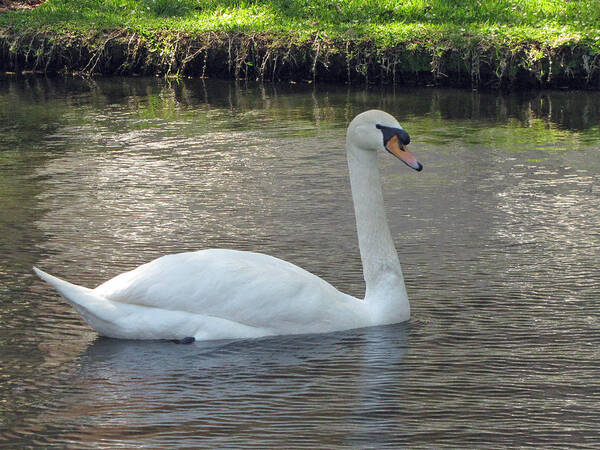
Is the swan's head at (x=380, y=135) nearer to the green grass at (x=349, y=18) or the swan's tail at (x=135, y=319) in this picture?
the swan's tail at (x=135, y=319)

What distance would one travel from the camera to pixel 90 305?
561cm

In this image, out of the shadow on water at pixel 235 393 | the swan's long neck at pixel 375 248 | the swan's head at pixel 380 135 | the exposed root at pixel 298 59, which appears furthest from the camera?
the exposed root at pixel 298 59

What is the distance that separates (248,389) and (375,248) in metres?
1.38

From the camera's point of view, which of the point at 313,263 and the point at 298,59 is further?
the point at 298,59

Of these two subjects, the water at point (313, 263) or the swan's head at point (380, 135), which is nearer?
the water at point (313, 263)

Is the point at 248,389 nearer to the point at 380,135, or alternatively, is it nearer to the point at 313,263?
the point at 380,135

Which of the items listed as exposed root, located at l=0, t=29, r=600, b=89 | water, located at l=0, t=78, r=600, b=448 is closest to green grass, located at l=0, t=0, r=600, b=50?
exposed root, located at l=0, t=29, r=600, b=89

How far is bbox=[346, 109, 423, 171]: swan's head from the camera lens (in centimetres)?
584

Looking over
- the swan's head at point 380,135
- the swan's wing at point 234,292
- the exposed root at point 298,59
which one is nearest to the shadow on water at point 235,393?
the swan's wing at point 234,292

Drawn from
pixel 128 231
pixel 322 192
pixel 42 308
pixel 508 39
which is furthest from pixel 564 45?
pixel 42 308

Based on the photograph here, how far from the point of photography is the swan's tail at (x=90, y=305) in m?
5.59

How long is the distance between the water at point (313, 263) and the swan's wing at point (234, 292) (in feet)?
0.51

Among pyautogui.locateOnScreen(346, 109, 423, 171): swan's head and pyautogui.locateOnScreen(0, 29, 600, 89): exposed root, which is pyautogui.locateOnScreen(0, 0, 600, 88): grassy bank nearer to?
pyautogui.locateOnScreen(0, 29, 600, 89): exposed root

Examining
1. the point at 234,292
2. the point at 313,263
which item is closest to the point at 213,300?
the point at 234,292
